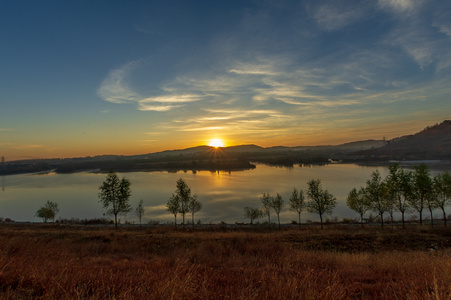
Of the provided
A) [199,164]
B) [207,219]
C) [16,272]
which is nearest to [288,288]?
[16,272]

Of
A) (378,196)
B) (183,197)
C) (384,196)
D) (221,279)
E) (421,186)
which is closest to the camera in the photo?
(221,279)

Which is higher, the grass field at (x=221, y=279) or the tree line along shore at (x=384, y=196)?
the grass field at (x=221, y=279)

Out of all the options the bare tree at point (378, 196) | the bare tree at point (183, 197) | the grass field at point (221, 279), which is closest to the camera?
the grass field at point (221, 279)

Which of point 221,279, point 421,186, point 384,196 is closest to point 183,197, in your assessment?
point 384,196

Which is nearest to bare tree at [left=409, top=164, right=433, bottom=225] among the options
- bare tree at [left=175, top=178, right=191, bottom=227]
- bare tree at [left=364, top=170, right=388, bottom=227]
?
bare tree at [left=364, top=170, right=388, bottom=227]

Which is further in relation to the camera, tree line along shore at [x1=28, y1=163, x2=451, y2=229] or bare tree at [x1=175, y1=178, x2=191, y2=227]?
bare tree at [x1=175, y1=178, x2=191, y2=227]

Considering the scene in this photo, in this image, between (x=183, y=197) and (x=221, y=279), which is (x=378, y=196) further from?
(x=221, y=279)

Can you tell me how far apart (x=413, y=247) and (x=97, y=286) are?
61.9 feet

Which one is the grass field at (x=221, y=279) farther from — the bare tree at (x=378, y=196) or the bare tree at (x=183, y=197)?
the bare tree at (x=378, y=196)

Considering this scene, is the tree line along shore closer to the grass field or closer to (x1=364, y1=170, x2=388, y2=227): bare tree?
(x1=364, y1=170, x2=388, y2=227): bare tree

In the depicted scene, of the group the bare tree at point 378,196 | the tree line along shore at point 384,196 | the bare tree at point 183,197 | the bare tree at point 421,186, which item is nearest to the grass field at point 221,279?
the bare tree at point 183,197

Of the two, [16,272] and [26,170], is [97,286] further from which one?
[26,170]

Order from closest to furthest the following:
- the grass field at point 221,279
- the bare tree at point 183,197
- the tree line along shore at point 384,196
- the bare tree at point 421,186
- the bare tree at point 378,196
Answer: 1. the grass field at point 221,279
2. the bare tree at point 421,186
3. the tree line along shore at point 384,196
4. the bare tree at point 378,196
5. the bare tree at point 183,197

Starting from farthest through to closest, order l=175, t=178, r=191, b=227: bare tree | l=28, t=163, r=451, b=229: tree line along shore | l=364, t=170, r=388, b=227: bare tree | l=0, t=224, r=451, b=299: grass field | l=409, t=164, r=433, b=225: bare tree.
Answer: l=175, t=178, r=191, b=227: bare tree → l=364, t=170, r=388, b=227: bare tree → l=28, t=163, r=451, b=229: tree line along shore → l=409, t=164, r=433, b=225: bare tree → l=0, t=224, r=451, b=299: grass field
